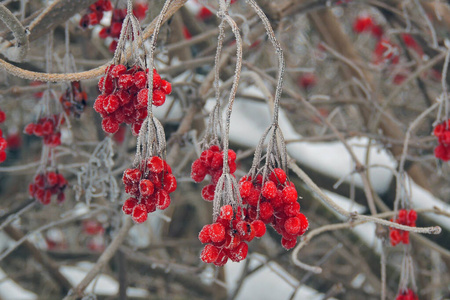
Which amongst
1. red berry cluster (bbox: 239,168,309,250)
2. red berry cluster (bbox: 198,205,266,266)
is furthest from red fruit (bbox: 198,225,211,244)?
red berry cluster (bbox: 239,168,309,250)

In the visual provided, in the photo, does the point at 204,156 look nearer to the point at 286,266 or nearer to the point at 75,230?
the point at 286,266

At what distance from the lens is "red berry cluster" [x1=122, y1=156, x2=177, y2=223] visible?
3.07ft

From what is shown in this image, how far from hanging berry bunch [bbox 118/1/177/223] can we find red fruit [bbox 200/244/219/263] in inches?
4.3

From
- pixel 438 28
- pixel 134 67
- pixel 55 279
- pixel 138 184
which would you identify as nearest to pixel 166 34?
pixel 134 67

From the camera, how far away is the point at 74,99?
5.16ft

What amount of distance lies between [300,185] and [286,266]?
2.08ft

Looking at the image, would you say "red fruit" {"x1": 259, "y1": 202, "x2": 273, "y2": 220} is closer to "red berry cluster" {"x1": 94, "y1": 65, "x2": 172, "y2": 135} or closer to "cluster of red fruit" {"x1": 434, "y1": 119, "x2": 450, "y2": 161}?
"red berry cluster" {"x1": 94, "y1": 65, "x2": 172, "y2": 135}

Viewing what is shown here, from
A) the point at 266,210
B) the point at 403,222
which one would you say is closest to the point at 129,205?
the point at 266,210

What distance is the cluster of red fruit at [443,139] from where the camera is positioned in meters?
1.60

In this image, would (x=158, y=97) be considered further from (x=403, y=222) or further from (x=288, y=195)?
(x=403, y=222)

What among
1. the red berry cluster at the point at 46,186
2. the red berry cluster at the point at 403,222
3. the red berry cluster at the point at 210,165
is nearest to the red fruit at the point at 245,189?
the red berry cluster at the point at 210,165

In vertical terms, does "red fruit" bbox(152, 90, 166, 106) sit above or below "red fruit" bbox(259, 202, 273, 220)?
above

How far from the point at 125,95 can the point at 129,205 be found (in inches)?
8.4

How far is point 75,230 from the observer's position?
4281 millimetres
